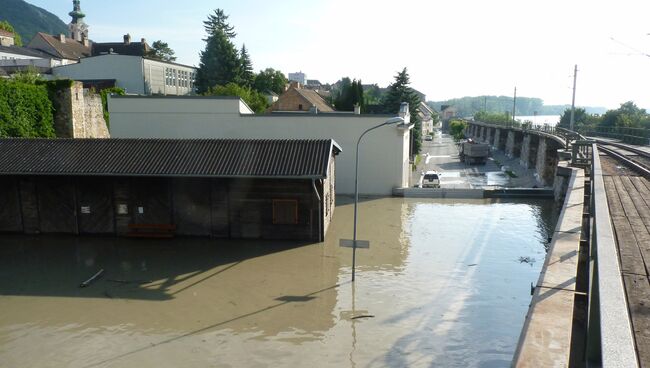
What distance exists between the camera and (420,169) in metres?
45.5

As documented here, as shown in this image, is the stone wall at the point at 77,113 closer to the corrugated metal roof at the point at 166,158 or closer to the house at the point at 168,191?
the corrugated metal roof at the point at 166,158

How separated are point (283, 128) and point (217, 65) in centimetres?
3606

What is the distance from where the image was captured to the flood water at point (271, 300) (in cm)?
1051

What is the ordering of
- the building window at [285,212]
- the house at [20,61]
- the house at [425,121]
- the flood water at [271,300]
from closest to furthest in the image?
the flood water at [271,300] < the building window at [285,212] < the house at [20,61] < the house at [425,121]

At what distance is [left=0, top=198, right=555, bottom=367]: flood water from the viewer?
34.5ft

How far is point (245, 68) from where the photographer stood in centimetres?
6500

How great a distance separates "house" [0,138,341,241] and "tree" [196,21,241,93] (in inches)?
1664

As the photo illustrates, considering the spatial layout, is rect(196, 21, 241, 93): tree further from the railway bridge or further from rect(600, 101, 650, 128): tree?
the railway bridge

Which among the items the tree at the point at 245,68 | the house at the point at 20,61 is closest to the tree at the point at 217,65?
the tree at the point at 245,68

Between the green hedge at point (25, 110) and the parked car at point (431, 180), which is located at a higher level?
the green hedge at point (25, 110)

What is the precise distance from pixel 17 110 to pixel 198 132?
451 inches

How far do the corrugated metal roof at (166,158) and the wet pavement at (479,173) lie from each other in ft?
55.2

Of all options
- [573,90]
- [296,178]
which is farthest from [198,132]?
[573,90]

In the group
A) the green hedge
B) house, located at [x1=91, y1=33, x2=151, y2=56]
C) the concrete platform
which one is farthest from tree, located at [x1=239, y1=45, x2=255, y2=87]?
the concrete platform
